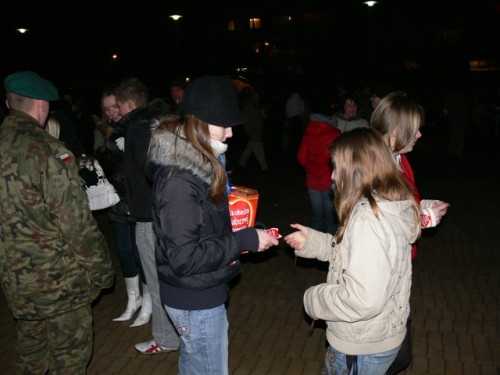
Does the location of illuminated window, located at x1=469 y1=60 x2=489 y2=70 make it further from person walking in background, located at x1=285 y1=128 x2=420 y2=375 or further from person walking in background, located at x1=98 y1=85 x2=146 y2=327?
person walking in background, located at x1=285 y1=128 x2=420 y2=375

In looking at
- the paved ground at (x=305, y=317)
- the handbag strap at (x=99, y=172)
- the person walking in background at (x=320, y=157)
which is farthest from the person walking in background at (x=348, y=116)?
the handbag strap at (x=99, y=172)

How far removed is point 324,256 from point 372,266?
2.32ft

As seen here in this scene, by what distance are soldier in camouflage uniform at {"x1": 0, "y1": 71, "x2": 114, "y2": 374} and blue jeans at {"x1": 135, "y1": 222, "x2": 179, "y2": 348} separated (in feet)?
3.21

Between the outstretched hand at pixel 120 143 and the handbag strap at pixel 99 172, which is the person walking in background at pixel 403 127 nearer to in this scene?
the outstretched hand at pixel 120 143

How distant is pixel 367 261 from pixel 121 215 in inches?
116

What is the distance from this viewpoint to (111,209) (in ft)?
15.9

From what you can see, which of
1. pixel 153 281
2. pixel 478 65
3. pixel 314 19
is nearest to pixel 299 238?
pixel 153 281

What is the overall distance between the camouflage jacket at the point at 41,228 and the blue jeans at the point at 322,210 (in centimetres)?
384

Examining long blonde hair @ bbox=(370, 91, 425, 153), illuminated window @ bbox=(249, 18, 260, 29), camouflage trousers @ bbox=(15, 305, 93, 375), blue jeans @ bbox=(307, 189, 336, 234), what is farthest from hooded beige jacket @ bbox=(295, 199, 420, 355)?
illuminated window @ bbox=(249, 18, 260, 29)

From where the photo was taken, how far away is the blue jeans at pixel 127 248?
498 cm

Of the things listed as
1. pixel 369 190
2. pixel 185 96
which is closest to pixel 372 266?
pixel 369 190

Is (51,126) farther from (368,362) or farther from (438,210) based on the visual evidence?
(368,362)

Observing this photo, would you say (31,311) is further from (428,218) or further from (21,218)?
(428,218)

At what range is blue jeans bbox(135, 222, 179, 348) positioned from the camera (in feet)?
14.1
